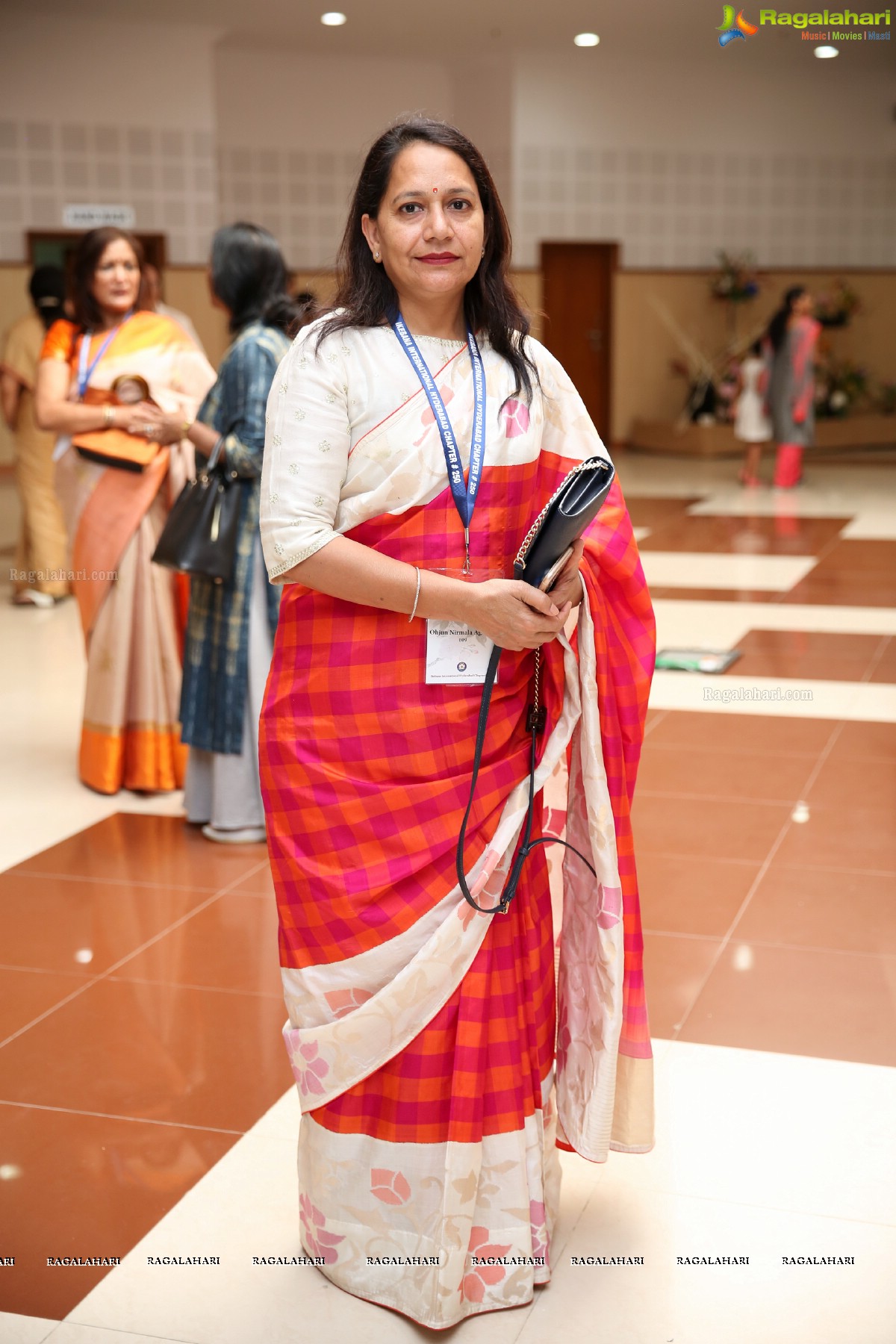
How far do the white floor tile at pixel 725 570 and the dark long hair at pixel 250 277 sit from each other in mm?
3772

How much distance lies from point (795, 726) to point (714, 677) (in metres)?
0.73

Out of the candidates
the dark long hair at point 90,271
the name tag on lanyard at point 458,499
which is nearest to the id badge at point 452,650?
the name tag on lanyard at point 458,499

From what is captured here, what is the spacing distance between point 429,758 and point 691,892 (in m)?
1.74

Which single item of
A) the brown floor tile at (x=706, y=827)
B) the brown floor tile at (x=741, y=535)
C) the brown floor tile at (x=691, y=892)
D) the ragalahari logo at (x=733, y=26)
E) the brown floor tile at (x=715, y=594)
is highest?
the ragalahari logo at (x=733, y=26)

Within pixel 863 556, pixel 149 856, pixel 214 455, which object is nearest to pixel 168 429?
pixel 214 455

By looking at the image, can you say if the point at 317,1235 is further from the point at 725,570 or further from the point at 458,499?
the point at 725,570

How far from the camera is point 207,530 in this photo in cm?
367

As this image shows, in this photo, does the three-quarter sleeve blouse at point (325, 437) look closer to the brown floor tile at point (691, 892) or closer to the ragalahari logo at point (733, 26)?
the brown floor tile at point (691, 892)

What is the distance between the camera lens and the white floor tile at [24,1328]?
6.16ft

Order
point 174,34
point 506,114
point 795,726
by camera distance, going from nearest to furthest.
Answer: point 795,726 < point 174,34 < point 506,114

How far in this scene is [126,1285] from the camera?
1988mm

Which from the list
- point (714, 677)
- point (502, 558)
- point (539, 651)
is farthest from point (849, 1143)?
point (714, 677)

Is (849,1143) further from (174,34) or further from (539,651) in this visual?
(174,34)

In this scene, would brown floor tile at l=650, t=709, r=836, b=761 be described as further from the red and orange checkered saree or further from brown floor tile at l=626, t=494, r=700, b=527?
brown floor tile at l=626, t=494, r=700, b=527
